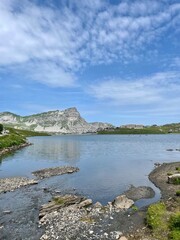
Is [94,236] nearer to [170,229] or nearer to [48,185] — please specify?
[170,229]

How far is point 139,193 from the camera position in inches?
2048

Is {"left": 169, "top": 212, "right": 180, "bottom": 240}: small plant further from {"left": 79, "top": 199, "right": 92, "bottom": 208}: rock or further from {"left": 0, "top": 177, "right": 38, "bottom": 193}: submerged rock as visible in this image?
{"left": 0, "top": 177, "right": 38, "bottom": 193}: submerged rock

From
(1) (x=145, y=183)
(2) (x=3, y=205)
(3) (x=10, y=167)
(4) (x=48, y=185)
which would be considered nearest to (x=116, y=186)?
(1) (x=145, y=183)

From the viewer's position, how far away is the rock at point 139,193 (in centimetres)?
4991

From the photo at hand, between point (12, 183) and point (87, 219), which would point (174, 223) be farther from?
point (12, 183)

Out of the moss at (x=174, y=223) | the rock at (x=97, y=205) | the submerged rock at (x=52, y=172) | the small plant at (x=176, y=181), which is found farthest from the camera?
the submerged rock at (x=52, y=172)

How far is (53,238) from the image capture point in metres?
31.4

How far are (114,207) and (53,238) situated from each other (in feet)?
44.7

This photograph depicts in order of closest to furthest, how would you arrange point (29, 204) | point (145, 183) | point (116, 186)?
point (29, 204) < point (116, 186) < point (145, 183)

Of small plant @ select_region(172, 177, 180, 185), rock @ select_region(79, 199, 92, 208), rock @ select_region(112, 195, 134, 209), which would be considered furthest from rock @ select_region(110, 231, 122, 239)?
small plant @ select_region(172, 177, 180, 185)

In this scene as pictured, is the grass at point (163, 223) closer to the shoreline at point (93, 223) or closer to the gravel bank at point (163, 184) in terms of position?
the shoreline at point (93, 223)

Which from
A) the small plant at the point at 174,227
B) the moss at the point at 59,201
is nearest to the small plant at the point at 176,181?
the moss at the point at 59,201

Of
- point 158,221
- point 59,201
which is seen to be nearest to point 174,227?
point 158,221

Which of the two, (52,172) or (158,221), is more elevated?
(52,172)
